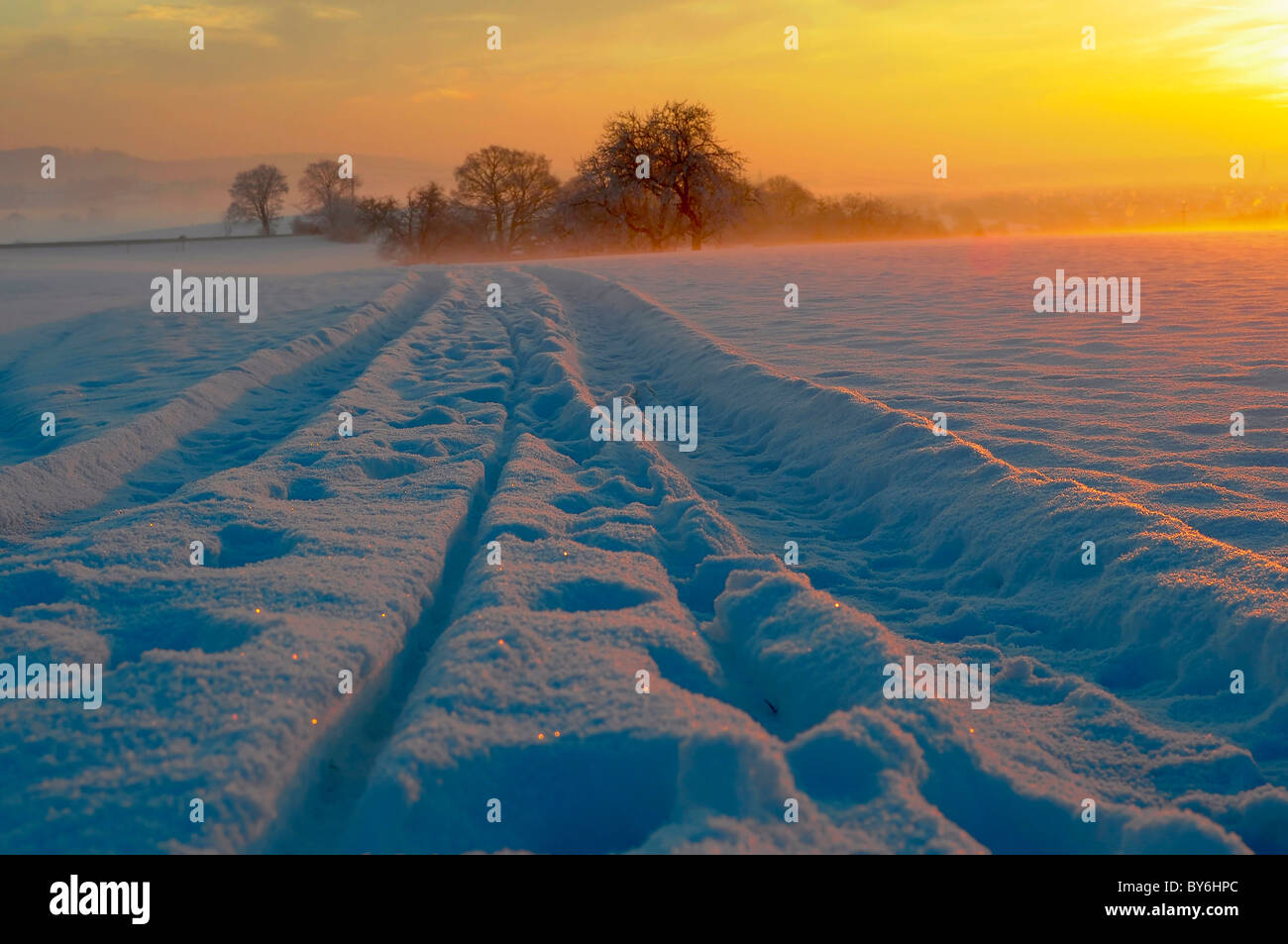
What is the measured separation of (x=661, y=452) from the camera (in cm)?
560

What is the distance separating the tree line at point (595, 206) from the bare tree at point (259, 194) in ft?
0.25

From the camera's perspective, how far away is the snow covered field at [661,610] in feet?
7.30

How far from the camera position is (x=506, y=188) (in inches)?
2292

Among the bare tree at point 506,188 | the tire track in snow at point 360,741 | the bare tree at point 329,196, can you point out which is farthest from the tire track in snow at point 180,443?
the bare tree at point 329,196

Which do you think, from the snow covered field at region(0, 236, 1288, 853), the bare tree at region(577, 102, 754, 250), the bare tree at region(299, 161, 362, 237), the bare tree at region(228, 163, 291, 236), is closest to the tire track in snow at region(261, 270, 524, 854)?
the snow covered field at region(0, 236, 1288, 853)

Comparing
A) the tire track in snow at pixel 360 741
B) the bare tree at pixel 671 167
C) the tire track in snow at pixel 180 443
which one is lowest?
the tire track in snow at pixel 360 741

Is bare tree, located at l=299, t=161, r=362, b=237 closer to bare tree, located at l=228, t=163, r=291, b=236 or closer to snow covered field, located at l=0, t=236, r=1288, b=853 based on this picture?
bare tree, located at l=228, t=163, r=291, b=236

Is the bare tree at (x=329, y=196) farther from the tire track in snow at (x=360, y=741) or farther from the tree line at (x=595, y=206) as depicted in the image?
the tire track in snow at (x=360, y=741)

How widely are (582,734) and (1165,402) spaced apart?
17.5 feet

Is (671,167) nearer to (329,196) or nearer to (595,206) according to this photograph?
(595,206)

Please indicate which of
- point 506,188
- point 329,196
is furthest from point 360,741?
point 329,196

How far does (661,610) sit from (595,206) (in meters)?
42.9

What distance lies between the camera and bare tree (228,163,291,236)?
66.1m

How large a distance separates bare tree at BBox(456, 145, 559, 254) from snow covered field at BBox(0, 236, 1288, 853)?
5318 cm
